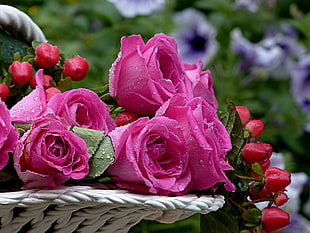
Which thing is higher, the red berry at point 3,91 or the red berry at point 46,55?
the red berry at point 46,55

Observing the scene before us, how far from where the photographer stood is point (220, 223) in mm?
608

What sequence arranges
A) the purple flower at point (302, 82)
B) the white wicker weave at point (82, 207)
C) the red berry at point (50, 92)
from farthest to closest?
the purple flower at point (302, 82), the red berry at point (50, 92), the white wicker weave at point (82, 207)

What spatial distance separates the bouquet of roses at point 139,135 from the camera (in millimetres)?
487

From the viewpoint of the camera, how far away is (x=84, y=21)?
Result: 1.46 meters

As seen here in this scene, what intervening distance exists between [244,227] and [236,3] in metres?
1.13

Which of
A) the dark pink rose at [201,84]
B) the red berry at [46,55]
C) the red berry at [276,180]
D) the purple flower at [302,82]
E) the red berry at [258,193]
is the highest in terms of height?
the red berry at [46,55]

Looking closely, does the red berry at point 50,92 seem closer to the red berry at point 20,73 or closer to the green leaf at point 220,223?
the red berry at point 20,73

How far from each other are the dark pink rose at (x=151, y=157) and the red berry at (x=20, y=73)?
133 millimetres

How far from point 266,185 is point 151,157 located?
0.15m

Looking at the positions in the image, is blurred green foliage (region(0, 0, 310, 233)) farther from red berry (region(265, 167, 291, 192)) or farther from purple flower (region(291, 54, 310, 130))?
red berry (region(265, 167, 291, 192))

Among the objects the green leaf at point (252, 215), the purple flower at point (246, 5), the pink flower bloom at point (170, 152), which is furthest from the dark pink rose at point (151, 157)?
the purple flower at point (246, 5)

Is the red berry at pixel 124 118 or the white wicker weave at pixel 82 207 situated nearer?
the white wicker weave at pixel 82 207

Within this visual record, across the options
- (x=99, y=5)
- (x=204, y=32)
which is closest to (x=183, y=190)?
(x=99, y=5)

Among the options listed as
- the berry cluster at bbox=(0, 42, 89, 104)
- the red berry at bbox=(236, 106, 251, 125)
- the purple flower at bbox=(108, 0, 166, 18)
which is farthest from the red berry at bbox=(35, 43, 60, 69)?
the purple flower at bbox=(108, 0, 166, 18)
